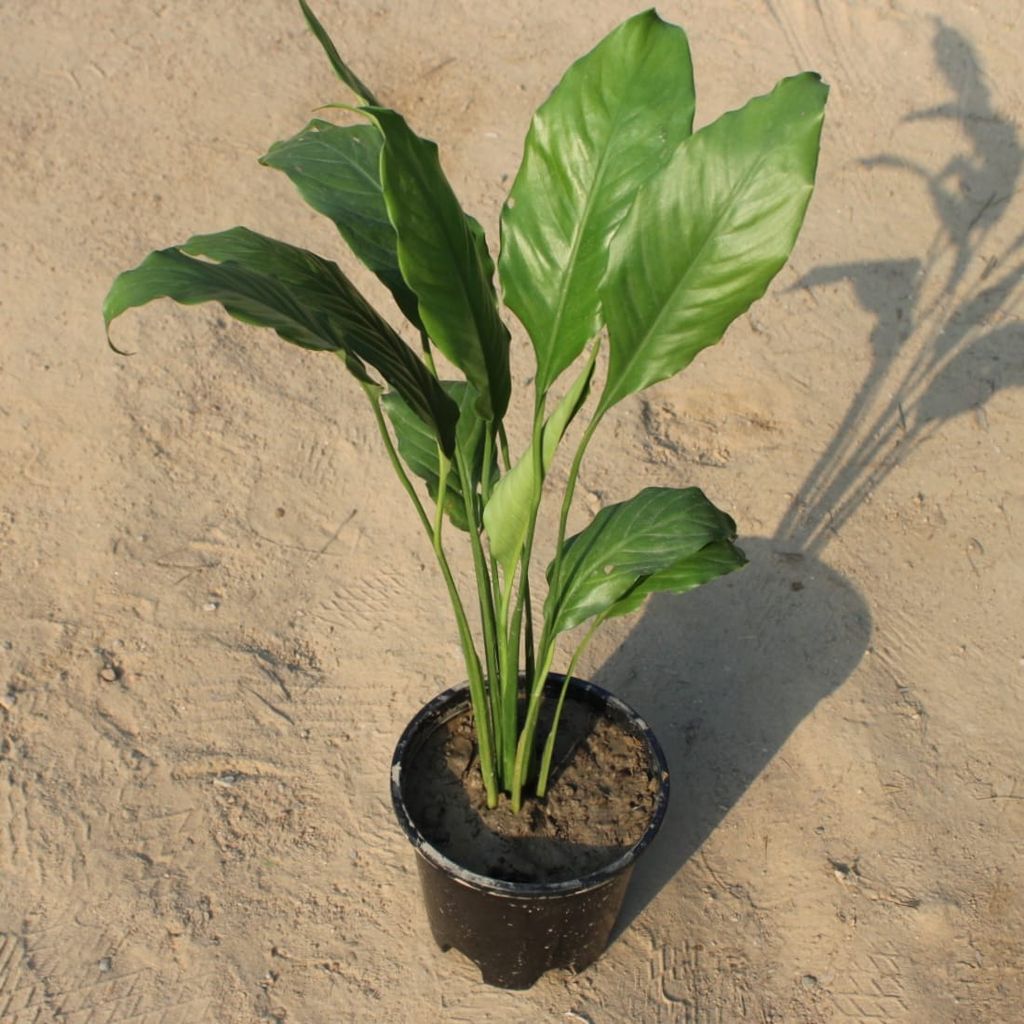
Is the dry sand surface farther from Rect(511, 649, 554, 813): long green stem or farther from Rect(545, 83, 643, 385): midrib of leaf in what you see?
Rect(545, 83, 643, 385): midrib of leaf

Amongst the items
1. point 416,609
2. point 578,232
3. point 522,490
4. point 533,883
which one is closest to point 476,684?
point 533,883

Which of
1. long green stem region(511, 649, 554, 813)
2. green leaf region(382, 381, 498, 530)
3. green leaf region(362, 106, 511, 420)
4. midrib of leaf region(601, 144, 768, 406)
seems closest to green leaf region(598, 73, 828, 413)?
midrib of leaf region(601, 144, 768, 406)

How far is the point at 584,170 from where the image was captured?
1.54 m

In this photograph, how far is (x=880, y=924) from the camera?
2.30m

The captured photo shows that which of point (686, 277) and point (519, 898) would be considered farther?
point (519, 898)

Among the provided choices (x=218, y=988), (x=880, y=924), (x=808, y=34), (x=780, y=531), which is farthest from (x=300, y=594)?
(x=808, y=34)

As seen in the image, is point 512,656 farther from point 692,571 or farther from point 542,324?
point 542,324

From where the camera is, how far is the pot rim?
1.86 meters

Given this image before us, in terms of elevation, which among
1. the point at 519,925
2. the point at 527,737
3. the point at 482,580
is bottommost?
the point at 519,925

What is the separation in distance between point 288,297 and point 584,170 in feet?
1.44

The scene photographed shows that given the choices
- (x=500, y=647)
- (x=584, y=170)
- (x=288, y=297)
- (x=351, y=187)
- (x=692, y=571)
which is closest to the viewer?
(x=288, y=297)

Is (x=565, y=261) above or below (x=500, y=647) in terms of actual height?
above

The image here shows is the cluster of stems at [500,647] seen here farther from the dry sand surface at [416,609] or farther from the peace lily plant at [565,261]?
the dry sand surface at [416,609]

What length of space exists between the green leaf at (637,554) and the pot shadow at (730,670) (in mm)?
757
